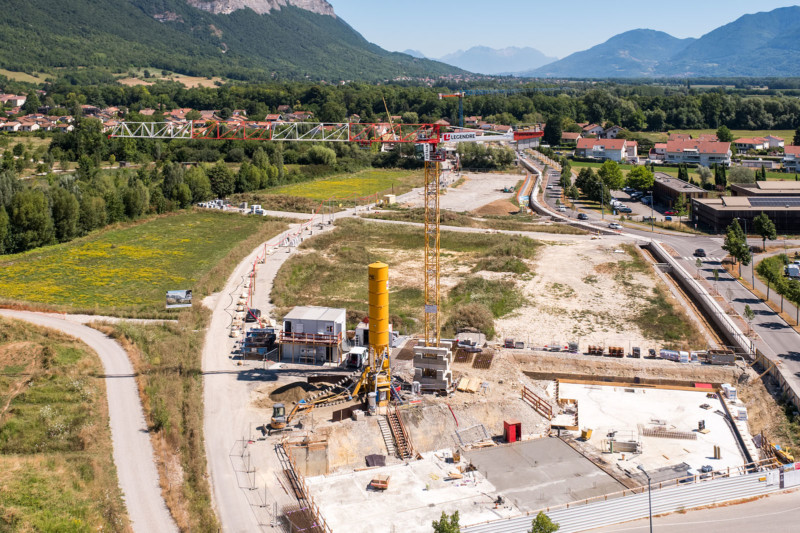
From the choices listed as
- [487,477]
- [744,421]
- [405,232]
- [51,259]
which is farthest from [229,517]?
[405,232]

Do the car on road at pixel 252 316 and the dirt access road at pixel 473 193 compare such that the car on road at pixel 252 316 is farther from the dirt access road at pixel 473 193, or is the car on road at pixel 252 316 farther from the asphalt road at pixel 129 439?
the dirt access road at pixel 473 193

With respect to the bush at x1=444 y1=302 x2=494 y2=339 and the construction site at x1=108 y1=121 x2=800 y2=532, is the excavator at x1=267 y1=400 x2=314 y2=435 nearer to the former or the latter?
the construction site at x1=108 y1=121 x2=800 y2=532

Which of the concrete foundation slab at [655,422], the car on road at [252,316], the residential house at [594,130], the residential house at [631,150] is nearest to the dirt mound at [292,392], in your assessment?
the car on road at [252,316]

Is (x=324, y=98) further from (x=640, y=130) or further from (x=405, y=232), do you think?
(x=405, y=232)

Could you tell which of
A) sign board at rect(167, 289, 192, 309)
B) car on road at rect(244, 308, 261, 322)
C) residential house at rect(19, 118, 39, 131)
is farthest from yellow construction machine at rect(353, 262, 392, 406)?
residential house at rect(19, 118, 39, 131)

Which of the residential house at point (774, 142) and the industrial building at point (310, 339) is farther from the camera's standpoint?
the residential house at point (774, 142)

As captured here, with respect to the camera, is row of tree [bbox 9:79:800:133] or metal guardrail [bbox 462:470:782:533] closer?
metal guardrail [bbox 462:470:782:533]
